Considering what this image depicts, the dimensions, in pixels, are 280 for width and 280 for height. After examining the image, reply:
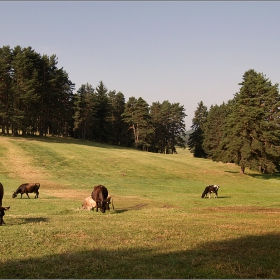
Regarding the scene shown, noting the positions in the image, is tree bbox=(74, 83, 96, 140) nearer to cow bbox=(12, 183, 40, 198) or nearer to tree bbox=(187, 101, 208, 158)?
tree bbox=(187, 101, 208, 158)

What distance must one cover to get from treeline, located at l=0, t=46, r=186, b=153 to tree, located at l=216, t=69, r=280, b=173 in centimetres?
4724

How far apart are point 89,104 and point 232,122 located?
2228 inches

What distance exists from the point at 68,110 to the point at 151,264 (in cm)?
9258

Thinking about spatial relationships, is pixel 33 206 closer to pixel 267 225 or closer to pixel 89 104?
pixel 267 225

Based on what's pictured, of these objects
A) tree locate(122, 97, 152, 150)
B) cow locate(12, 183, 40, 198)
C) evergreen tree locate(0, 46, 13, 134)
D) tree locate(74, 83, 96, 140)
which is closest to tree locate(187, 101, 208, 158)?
tree locate(122, 97, 152, 150)

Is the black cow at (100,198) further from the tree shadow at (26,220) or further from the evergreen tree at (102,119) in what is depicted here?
the evergreen tree at (102,119)

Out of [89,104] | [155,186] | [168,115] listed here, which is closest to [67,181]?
[155,186]

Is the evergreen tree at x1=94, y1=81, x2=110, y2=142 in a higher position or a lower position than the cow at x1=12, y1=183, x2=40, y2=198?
higher

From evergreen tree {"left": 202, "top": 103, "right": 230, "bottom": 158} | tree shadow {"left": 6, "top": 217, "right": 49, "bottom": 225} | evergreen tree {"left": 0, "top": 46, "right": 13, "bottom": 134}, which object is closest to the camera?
tree shadow {"left": 6, "top": 217, "right": 49, "bottom": 225}

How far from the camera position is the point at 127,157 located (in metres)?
68.8

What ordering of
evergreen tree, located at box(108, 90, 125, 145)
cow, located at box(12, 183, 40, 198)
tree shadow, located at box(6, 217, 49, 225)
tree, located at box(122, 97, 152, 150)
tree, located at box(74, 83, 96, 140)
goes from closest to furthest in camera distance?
tree shadow, located at box(6, 217, 49, 225)
cow, located at box(12, 183, 40, 198)
tree, located at box(74, 83, 96, 140)
tree, located at box(122, 97, 152, 150)
evergreen tree, located at box(108, 90, 125, 145)

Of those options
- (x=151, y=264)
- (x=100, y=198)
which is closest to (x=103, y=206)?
(x=100, y=198)

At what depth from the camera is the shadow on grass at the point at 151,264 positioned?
8.16 m

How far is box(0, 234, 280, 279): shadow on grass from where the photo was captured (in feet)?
26.8
